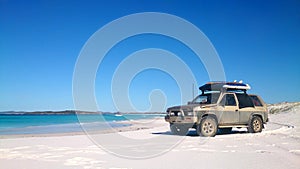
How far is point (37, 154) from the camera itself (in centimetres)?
667

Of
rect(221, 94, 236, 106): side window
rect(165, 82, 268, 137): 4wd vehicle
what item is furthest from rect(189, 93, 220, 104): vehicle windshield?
rect(221, 94, 236, 106): side window

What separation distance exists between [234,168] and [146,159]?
A: 75.6 inches

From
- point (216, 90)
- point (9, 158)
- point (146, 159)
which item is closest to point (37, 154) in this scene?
point (9, 158)

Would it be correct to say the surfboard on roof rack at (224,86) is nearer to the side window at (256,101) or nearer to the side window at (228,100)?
the side window at (228,100)

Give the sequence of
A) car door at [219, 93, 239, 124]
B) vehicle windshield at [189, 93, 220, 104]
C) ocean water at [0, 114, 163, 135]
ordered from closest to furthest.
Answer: car door at [219, 93, 239, 124], vehicle windshield at [189, 93, 220, 104], ocean water at [0, 114, 163, 135]

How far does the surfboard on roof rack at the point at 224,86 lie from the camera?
37.3ft

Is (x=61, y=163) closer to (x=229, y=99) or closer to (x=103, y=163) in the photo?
(x=103, y=163)

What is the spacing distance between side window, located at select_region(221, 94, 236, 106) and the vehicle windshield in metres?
0.28

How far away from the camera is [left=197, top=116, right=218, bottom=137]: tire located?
33.8 feet

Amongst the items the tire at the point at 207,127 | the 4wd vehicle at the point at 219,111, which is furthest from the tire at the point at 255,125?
the tire at the point at 207,127

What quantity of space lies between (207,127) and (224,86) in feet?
6.61

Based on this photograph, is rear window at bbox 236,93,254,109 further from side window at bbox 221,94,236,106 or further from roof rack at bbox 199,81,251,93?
side window at bbox 221,94,236,106

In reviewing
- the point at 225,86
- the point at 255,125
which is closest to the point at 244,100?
the point at 255,125

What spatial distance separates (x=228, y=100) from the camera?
37.2 ft
